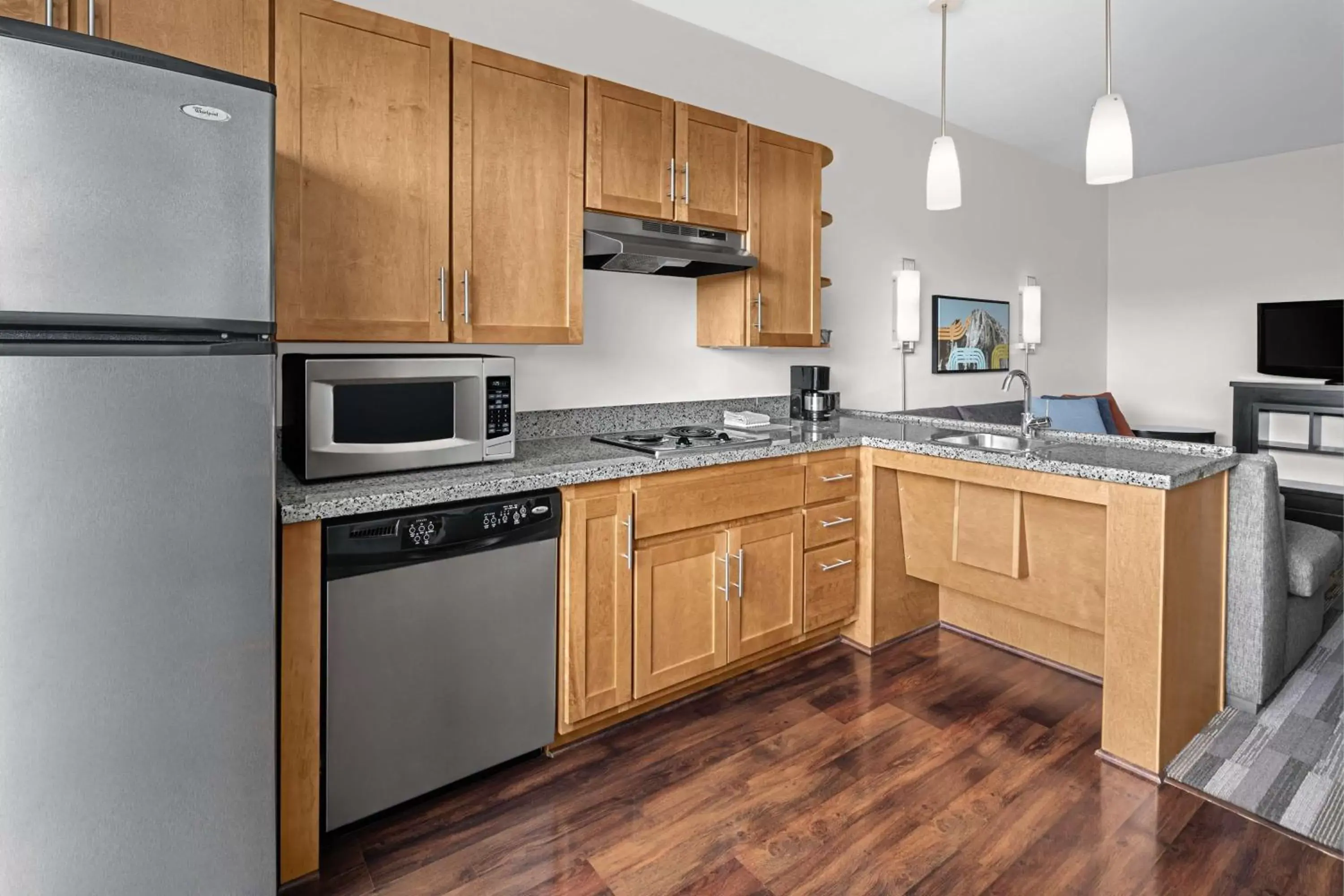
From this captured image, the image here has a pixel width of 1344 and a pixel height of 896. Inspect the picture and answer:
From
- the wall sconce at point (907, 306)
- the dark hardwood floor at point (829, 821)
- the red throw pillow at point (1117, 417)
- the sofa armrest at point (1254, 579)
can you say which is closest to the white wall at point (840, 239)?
the wall sconce at point (907, 306)

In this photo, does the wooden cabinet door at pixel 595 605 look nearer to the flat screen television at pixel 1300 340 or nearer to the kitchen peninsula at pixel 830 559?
the kitchen peninsula at pixel 830 559

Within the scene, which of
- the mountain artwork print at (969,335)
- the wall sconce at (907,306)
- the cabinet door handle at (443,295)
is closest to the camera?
the cabinet door handle at (443,295)

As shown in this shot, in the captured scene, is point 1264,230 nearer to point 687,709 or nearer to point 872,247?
point 872,247

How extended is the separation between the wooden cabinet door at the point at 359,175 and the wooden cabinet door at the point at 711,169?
90cm

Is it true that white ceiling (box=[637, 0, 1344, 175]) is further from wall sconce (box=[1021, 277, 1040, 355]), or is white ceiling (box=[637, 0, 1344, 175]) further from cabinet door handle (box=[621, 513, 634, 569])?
cabinet door handle (box=[621, 513, 634, 569])

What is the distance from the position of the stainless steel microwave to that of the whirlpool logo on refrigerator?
610 mm

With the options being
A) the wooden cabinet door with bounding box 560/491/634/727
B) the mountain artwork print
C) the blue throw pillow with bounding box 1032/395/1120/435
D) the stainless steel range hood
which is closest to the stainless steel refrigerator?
the wooden cabinet door with bounding box 560/491/634/727

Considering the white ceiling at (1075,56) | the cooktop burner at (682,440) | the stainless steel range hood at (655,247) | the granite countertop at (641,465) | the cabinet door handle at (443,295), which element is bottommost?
the granite countertop at (641,465)

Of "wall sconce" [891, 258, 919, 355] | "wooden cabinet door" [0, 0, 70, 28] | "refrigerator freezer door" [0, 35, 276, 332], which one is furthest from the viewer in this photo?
"wall sconce" [891, 258, 919, 355]

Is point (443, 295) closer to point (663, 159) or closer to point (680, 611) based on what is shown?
point (663, 159)

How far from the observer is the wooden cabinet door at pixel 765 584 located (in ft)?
8.39

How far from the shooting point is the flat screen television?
4.89m

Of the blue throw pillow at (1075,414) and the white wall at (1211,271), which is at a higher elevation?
the white wall at (1211,271)

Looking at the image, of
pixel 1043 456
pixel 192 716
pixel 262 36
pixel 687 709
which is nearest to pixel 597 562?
pixel 687 709
